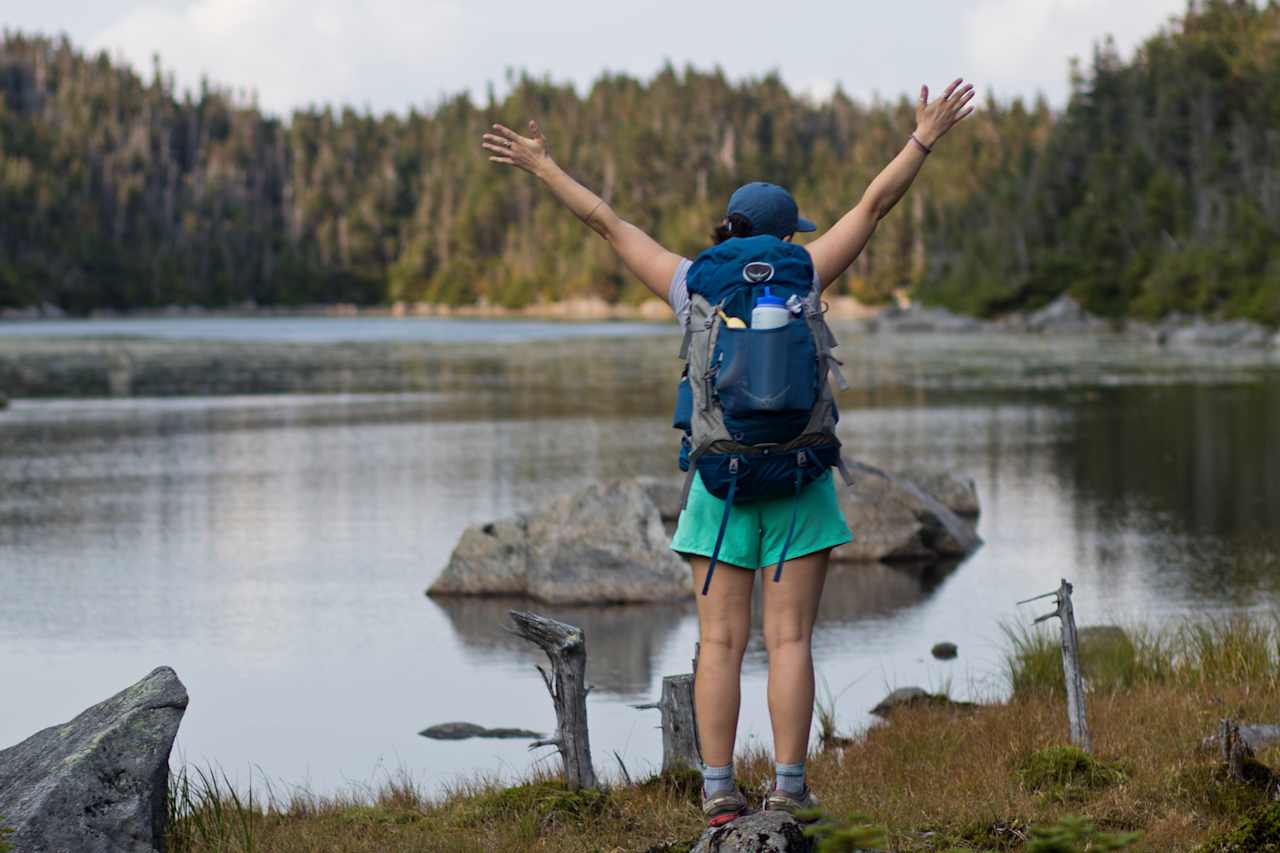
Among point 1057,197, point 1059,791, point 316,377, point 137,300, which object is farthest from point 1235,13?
point 1059,791

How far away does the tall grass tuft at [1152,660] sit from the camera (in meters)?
10.6

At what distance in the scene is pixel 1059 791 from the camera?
7.01 metres

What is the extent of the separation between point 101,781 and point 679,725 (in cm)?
257

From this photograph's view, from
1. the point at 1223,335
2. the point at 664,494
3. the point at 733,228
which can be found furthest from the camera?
the point at 1223,335

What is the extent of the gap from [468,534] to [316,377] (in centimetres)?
3879

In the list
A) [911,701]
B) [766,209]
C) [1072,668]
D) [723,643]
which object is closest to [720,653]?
[723,643]

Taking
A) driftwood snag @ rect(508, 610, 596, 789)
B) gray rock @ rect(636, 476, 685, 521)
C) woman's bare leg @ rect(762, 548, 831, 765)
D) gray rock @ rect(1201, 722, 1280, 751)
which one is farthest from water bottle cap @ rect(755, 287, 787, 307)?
gray rock @ rect(636, 476, 685, 521)

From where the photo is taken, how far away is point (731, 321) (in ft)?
19.0

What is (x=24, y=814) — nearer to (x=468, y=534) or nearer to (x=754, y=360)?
(x=754, y=360)

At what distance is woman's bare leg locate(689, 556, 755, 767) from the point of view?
601 centimetres

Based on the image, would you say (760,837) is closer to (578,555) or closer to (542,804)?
(542,804)

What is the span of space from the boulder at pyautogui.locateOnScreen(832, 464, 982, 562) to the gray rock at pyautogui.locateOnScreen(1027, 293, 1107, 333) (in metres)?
82.1


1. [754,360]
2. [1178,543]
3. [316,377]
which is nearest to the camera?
[754,360]

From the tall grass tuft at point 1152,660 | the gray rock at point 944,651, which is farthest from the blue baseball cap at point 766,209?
the gray rock at point 944,651
